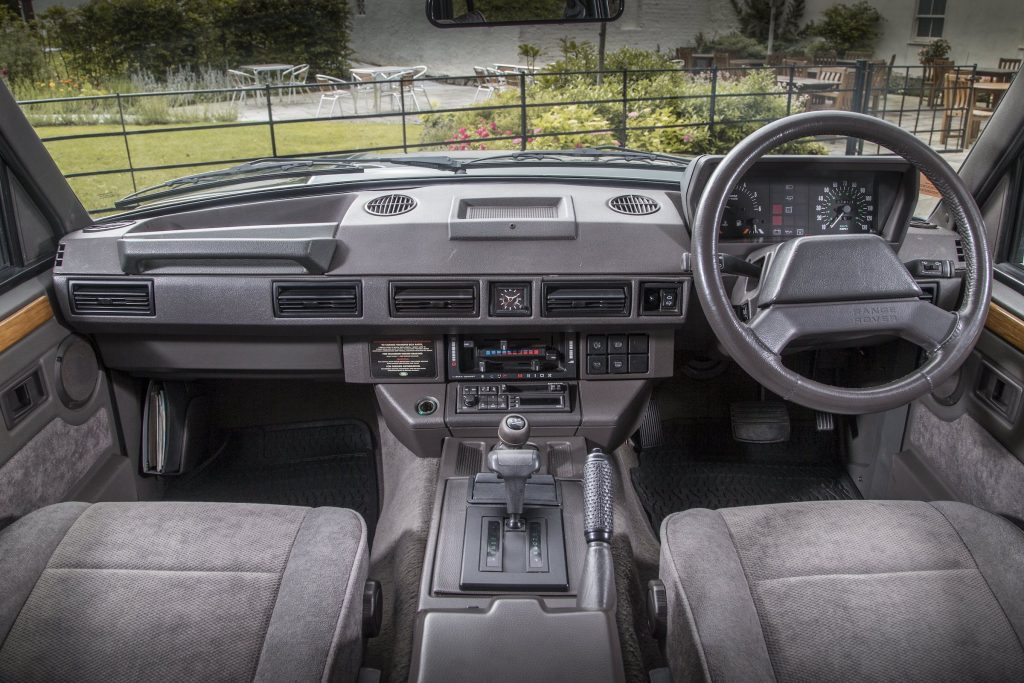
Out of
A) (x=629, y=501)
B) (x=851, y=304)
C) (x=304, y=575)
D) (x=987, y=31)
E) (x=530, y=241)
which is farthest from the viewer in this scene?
(x=987, y=31)

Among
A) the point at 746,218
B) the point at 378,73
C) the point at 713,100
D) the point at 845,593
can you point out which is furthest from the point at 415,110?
the point at 845,593

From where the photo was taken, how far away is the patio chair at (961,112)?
7.61 feet

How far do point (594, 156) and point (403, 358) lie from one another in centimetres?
90

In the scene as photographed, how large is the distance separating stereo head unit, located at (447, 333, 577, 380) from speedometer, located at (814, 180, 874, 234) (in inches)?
30.9

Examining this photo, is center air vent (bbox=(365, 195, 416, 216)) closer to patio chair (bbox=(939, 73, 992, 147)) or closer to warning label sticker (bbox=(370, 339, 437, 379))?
warning label sticker (bbox=(370, 339, 437, 379))

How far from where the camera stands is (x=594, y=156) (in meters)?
2.51

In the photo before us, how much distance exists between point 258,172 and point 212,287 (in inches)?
18.4

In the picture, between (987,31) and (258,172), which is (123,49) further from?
(987,31)

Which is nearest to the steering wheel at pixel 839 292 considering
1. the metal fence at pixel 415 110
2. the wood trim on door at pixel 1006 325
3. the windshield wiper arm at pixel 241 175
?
the wood trim on door at pixel 1006 325

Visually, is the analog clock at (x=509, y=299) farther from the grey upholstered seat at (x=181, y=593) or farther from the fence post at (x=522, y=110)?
the fence post at (x=522, y=110)

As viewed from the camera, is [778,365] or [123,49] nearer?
[778,365]

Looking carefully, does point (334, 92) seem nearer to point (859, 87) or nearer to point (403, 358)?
point (403, 358)

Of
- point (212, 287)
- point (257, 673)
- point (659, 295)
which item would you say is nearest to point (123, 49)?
point (212, 287)

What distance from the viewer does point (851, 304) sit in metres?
1.77
